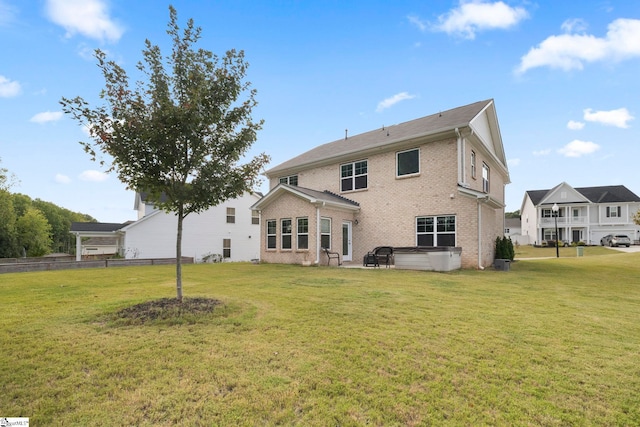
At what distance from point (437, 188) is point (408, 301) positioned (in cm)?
950

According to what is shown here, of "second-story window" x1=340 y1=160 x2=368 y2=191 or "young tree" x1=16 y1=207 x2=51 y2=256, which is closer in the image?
"second-story window" x1=340 y1=160 x2=368 y2=191

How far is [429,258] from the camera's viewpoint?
13148 mm

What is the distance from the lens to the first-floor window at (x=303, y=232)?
640 inches

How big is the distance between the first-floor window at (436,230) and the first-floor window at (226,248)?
19.0 metres

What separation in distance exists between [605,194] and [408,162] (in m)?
47.7

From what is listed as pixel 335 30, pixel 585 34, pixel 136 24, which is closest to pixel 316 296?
pixel 136 24

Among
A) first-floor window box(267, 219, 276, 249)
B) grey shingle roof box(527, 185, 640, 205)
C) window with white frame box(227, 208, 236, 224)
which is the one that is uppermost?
grey shingle roof box(527, 185, 640, 205)

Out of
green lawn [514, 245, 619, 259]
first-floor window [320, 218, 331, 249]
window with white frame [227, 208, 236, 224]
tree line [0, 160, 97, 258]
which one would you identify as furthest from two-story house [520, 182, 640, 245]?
tree line [0, 160, 97, 258]

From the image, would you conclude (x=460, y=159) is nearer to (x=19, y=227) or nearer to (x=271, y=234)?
(x=271, y=234)

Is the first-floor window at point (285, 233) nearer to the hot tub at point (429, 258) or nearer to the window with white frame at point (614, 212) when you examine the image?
the hot tub at point (429, 258)

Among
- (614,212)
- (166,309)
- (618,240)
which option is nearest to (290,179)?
(166,309)

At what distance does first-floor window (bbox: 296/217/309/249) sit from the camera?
53.3 ft

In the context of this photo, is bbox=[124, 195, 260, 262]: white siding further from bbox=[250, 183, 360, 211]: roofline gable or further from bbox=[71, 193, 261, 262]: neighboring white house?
bbox=[250, 183, 360, 211]: roofline gable

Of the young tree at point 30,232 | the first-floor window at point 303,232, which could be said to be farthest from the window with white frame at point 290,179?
the young tree at point 30,232
